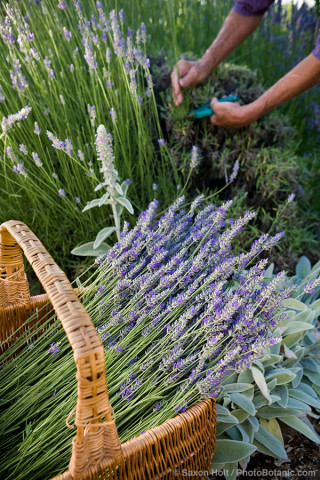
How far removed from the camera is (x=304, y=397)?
1.47 metres

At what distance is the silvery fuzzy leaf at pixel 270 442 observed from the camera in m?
1.35

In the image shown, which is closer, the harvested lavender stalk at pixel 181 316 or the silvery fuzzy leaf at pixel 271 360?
the harvested lavender stalk at pixel 181 316

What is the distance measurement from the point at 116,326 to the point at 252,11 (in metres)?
1.73

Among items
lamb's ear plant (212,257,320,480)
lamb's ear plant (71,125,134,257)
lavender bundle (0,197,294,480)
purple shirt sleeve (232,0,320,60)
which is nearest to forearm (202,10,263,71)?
purple shirt sleeve (232,0,320,60)

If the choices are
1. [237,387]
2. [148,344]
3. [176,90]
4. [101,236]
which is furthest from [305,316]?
[176,90]

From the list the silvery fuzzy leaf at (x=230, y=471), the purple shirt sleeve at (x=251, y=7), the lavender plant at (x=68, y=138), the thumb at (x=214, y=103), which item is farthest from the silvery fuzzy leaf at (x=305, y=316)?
the purple shirt sleeve at (x=251, y=7)

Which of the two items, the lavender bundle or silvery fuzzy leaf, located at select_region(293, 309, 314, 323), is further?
silvery fuzzy leaf, located at select_region(293, 309, 314, 323)

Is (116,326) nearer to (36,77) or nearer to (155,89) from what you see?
(36,77)

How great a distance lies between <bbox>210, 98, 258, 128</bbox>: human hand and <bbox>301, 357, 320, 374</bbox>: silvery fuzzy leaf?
1047 mm

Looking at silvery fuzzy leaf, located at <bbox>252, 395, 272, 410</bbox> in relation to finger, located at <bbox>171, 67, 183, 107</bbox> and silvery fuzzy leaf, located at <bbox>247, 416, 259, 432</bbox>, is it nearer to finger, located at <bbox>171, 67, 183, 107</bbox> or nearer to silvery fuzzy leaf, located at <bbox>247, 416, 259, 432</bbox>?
silvery fuzzy leaf, located at <bbox>247, 416, 259, 432</bbox>

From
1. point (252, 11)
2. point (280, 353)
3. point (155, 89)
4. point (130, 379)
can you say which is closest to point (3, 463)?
point (130, 379)

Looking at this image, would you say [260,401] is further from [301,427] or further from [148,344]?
[148,344]

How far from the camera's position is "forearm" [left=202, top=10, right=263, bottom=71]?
2135mm

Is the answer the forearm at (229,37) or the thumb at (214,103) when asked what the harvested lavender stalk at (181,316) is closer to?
the thumb at (214,103)
